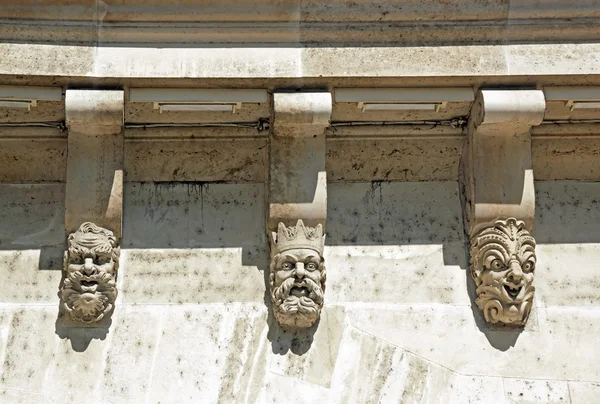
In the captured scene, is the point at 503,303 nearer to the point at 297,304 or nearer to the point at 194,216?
the point at 297,304

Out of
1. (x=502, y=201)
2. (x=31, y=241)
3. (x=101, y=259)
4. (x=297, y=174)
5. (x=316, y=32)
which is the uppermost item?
(x=316, y=32)

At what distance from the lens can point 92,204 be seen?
21.8ft

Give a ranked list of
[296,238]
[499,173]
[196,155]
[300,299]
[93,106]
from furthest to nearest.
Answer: [196,155] < [499,173] < [296,238] < [300,299] < [93,106]

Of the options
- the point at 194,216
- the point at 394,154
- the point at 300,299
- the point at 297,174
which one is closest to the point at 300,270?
the point at 300,299

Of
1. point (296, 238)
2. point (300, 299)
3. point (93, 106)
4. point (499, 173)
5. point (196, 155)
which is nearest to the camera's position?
point (93, 106)

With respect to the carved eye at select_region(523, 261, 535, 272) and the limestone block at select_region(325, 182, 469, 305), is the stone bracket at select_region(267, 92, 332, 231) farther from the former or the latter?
the carved eye at select_region(523, 261, 535, 272)

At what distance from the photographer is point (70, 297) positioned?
6.52 meters

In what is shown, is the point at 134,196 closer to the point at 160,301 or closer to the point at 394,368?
the point at 160,301

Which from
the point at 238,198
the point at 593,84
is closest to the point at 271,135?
the point at 238,198

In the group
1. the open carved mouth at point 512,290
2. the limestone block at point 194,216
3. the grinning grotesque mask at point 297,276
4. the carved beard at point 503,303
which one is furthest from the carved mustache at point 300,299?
the open carved mouth at point 512,290

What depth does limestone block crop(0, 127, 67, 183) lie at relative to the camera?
6875 mm

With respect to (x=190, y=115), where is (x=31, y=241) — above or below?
below

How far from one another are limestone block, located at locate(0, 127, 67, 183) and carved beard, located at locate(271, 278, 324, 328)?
61.9 inches

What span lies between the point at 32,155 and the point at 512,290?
3.02 metres
